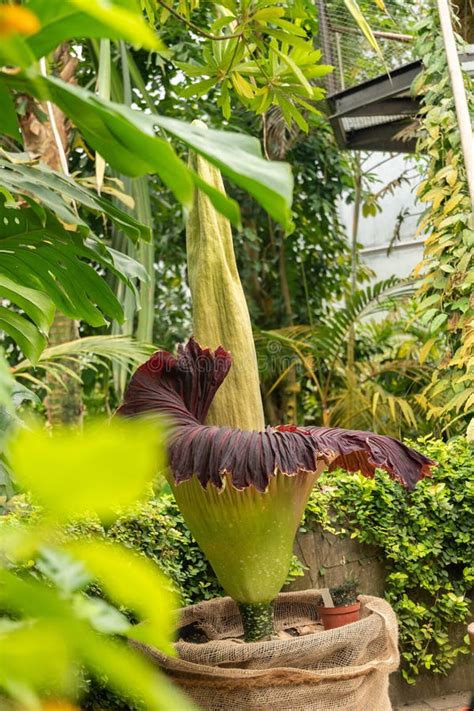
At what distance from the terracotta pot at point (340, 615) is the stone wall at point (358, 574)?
2.59ft

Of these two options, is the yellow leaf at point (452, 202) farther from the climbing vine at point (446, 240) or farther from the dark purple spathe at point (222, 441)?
the dark purple spathe at point (222, 441)

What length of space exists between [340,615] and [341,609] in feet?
0.05

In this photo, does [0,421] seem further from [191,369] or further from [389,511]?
[389,511]

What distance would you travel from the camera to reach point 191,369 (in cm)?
197

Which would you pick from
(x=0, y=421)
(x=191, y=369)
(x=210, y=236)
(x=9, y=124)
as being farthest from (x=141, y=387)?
(x=9, y=124)

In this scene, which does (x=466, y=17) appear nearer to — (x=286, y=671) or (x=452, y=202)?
(x=452, y=202)

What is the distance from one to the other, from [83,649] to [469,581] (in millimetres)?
3193

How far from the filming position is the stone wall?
304 cm

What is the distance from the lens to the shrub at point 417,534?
3090 millimetres

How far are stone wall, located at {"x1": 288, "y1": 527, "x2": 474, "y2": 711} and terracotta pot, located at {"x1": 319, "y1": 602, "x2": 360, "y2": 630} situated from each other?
79 centimetres

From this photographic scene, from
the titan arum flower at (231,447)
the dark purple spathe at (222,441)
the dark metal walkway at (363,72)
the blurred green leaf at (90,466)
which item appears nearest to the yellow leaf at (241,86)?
the titan arum flower at (231,447)

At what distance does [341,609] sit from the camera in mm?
2191

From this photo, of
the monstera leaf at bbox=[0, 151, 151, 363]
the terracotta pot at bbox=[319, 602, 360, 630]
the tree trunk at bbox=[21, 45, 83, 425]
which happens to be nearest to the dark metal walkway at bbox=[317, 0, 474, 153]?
the tree trunk at bbox=[21, 45, 83, 425]

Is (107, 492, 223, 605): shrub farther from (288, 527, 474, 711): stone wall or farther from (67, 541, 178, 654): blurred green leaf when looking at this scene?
(67, 541, 178, 654): blurred green leaf
